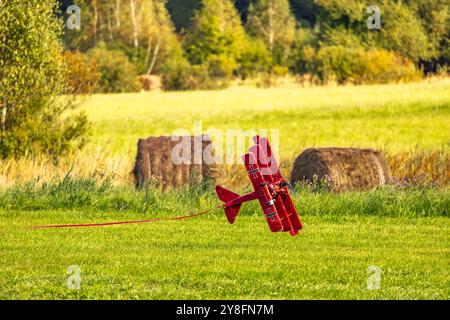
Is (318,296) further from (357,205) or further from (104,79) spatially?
(104,79)

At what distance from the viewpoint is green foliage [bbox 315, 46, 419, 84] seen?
190ft

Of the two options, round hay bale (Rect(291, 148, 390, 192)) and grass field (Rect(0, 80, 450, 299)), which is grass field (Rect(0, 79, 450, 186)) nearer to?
round hay bale (Rect(291, 148, 390, 192))

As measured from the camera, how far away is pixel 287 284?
11.1 m

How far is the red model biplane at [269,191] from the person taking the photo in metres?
12.2

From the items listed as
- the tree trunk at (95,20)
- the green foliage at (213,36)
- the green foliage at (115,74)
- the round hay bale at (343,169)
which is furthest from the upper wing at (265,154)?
the green foliage at (213,36)

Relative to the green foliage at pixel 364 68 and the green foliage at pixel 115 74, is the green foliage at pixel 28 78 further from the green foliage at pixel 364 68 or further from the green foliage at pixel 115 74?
the green foliage at pixel 115 74

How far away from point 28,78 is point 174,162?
4.28m

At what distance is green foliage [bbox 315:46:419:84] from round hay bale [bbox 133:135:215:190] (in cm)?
3821

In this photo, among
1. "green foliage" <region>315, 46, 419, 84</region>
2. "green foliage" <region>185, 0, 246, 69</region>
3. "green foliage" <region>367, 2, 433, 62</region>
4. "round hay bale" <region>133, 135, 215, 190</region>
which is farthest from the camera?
"green foliage" <region>185, 0, 246, 69</region>

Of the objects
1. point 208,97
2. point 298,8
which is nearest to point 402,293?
point 208,97

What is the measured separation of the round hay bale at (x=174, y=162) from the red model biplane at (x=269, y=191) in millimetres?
6498

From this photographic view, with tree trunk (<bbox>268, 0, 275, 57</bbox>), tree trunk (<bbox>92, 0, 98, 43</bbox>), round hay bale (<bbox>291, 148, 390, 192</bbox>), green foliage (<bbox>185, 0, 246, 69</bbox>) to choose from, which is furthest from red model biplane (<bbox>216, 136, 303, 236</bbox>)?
tree trunk (<bbox>268, 0, 275, 57</bbox>)

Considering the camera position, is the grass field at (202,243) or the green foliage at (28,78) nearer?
the grass field at (202,243)

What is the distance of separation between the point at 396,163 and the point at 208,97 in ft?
95.5
